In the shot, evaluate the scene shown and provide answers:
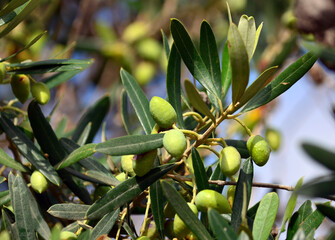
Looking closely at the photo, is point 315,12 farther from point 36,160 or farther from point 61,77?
point 36,160

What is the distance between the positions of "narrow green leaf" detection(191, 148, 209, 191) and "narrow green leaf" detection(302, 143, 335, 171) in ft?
0.88

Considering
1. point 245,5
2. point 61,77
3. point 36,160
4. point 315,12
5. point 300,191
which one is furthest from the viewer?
point 245,5

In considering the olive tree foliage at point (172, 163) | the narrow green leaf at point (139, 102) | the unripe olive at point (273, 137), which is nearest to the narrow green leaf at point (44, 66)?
the olive tree foliage at point (172, 163)

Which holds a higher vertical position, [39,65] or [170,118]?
[39,65]

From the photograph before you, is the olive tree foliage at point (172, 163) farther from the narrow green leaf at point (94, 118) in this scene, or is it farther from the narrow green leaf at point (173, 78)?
the narrow green leaf at point (94, 118)

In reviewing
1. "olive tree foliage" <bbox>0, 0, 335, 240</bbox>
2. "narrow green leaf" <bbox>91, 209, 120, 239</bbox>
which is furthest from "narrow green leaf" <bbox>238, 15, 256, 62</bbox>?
"narrow green leaf" <bbox>91, 209, 120, 239</bbox>

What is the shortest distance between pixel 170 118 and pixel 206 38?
16 cm

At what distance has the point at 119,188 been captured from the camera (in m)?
0.74

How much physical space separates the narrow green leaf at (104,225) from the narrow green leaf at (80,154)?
0.11 m

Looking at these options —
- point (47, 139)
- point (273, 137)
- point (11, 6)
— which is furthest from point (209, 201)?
point (273, 137)

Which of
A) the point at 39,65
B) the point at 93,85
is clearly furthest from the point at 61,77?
the point at 93,85

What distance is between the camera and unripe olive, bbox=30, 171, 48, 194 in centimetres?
81

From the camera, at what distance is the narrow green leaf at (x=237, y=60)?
2.11 ft

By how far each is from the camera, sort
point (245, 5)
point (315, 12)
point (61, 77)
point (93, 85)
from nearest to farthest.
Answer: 1. point (61, 77)
2. point (315, 12)
3. point (245, 5)
4. point (93, 85)
